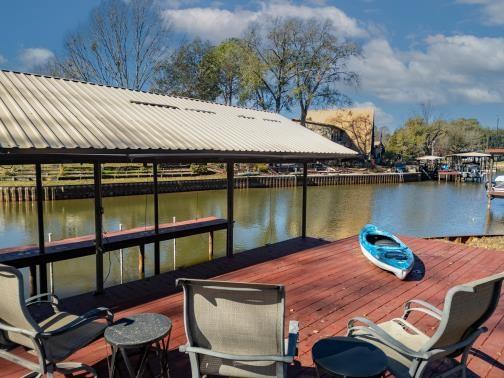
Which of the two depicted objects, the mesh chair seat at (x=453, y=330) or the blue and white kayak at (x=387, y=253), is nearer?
the mesh chair seat at (x=453, y=330)

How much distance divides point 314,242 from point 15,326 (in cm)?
631

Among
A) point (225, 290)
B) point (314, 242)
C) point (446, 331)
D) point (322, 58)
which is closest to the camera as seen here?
point (225, 290)

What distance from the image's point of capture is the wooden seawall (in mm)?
18438

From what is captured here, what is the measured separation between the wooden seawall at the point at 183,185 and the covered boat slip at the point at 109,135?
1373cm

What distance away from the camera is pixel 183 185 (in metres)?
23.7

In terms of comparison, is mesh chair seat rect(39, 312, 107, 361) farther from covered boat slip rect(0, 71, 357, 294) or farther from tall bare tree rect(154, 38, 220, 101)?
tall bare tree rect(154, 38, 220, 101)

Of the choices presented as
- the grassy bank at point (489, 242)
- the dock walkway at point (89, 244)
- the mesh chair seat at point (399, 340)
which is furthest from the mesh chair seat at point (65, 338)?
the grassy bank at point (489, 242)

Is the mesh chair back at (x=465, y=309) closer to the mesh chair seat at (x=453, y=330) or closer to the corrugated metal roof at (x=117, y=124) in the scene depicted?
the mesh chair seat at (x=453, y=330)

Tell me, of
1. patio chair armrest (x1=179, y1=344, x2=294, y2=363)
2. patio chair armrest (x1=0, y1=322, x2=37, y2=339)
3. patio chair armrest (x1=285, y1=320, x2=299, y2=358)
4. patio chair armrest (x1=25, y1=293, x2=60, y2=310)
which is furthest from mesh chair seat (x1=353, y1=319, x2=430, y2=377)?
patio chair armrest (x1=25, y1=293, x2=60, y2=310)

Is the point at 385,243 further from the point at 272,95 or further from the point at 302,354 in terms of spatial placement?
the point at 272,95

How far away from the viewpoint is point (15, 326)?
7.77ft

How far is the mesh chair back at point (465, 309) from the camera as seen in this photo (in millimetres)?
2133

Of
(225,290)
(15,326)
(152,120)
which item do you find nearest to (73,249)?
(152,120)

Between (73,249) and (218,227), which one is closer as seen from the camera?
(73,249)
